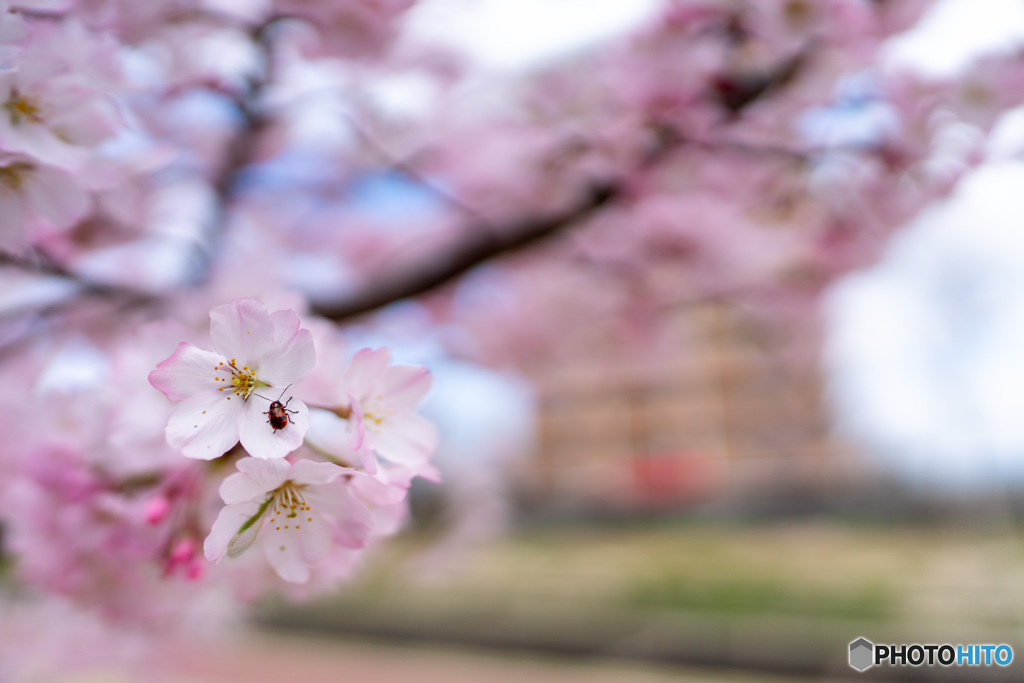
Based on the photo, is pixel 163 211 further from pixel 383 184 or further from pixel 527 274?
pixel 527 274

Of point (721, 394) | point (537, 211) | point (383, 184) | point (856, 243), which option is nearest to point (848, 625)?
point (856, 243)

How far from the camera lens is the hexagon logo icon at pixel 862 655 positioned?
3.04 feet

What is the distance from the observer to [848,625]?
3000 millimetres

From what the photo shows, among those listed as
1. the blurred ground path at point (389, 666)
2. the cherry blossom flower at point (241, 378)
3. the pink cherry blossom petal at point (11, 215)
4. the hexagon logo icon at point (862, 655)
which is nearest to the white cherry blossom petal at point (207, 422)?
the cherry blossom flower at point (241, 378)

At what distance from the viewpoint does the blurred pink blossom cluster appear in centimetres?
40

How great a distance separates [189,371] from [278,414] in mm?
62

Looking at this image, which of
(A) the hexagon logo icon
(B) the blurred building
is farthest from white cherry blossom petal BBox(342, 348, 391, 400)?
(B) the blurred building

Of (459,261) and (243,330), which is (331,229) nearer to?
(459,261)

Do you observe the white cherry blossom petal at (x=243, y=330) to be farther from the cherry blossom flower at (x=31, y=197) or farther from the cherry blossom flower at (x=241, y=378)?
the cherry blossom flower at (x=31, y=197)

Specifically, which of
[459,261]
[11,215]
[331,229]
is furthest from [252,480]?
[331,229]

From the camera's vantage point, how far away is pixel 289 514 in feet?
1.26

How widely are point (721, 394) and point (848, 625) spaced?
8675 millimetres

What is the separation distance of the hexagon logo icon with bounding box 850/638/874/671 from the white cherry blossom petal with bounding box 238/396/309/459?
3.11 ft

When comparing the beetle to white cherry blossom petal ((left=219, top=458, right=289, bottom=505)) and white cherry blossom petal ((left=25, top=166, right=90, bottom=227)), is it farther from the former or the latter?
white cherry blossom petal ((left=25, top=166, right=90, bottom=227))
